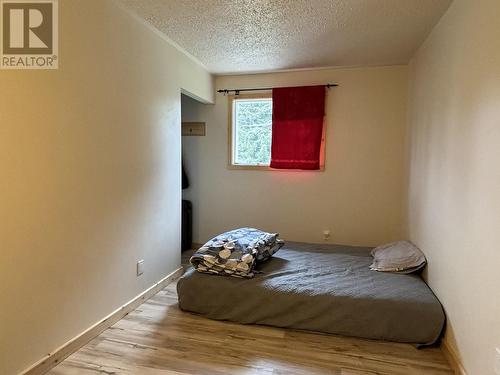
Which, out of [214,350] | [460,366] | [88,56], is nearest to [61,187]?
[88,56]

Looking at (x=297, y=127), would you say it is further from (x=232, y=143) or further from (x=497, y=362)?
(x=497, y=362)

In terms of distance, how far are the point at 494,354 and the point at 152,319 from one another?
85.1 inches

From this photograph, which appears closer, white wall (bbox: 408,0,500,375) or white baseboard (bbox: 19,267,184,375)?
white wall (bbox: 408,0,500,375)

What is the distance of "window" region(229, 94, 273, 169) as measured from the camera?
3.98 meters

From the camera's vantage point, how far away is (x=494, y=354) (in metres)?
1.42

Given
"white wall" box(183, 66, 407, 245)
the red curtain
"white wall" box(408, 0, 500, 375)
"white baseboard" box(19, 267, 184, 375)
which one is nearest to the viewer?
"white wall" box(408, 0, 500, 375)

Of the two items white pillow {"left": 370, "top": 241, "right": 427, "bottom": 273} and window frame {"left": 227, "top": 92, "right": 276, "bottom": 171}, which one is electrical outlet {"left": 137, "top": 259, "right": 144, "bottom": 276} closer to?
window frame {"left": 227, "top": 92, "right": 276, "bottom": 171}

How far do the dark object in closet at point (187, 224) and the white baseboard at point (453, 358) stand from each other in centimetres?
303

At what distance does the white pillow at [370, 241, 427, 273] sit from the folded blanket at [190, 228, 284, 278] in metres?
1.04

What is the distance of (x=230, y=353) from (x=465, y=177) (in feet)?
5.98

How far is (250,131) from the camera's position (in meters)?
4.05

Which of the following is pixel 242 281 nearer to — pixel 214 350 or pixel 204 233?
pixel 214 350

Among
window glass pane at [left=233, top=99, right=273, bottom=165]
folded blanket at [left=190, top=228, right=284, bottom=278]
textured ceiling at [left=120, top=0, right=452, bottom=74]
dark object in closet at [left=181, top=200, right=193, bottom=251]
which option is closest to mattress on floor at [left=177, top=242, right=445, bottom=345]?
folded blanket at [left=190, top=228, right=284, bottom=278]

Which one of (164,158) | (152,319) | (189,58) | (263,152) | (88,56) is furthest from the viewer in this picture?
(263,152)
